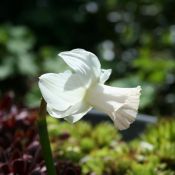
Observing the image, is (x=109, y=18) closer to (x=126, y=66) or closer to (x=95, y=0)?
(x=95, y=0)

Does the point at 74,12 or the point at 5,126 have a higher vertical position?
the point at 5,126

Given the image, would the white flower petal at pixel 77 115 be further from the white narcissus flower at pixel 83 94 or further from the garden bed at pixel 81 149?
the garden bed at pixel 81 149

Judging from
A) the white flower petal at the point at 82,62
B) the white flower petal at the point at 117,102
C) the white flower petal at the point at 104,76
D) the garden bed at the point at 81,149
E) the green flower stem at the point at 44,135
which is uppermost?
the white flower petal at the point at 82,62

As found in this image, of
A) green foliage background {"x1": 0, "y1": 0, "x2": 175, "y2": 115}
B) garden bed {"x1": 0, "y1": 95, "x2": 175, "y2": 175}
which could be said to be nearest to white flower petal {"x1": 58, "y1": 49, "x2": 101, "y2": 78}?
garden bed {"x1": 0, "y1": 95, "x2": 175, "y2": 175}

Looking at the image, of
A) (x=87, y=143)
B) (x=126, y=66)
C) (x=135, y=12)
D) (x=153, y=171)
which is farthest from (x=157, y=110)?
(x=153, y=171)

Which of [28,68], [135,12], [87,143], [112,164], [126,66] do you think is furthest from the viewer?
[135,12]

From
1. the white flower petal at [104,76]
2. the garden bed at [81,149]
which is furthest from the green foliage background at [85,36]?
the white flower petal at [104,76]

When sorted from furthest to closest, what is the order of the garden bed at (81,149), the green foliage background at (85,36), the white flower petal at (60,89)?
the green foliage background at (85,36)
the garden bed at (81,149)
the white flower petal at (60,89)
